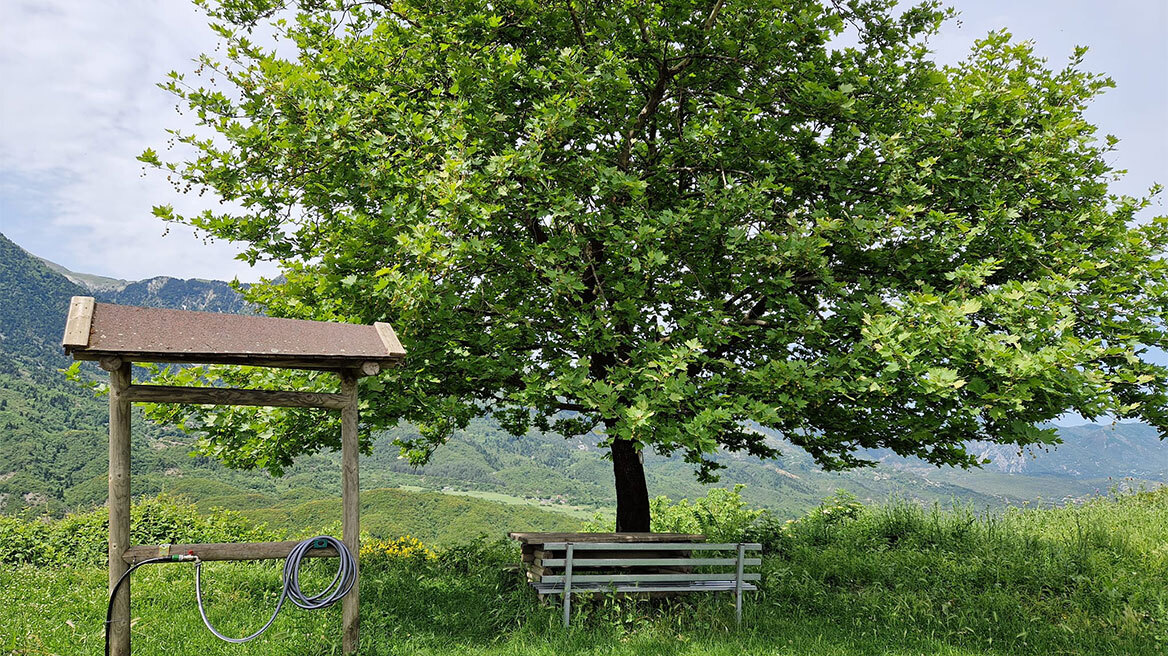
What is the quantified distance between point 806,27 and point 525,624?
8.42m

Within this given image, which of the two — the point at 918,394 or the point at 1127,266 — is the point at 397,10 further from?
the point at 1127,266

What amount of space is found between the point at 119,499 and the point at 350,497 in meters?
1.94

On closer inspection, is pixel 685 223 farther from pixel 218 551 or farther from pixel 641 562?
pixel 218 551

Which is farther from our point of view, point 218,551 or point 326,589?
point 326,589

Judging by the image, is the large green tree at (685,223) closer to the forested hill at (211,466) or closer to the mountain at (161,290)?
the forested hill at (211,466)

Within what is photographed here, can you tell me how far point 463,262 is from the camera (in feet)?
27.9

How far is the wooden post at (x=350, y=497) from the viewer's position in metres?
6.87

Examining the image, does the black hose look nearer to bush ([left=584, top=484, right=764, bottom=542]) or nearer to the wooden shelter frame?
the wooden shelter frame

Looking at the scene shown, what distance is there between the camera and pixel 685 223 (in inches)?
359

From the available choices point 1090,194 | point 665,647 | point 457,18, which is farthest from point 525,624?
point 1090,194

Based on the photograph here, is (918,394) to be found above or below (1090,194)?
below

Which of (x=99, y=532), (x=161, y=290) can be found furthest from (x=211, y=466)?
(x=161, y=290)

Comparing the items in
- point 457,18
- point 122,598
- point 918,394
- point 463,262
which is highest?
point 457,18

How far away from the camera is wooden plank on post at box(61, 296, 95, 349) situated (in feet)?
18.2
